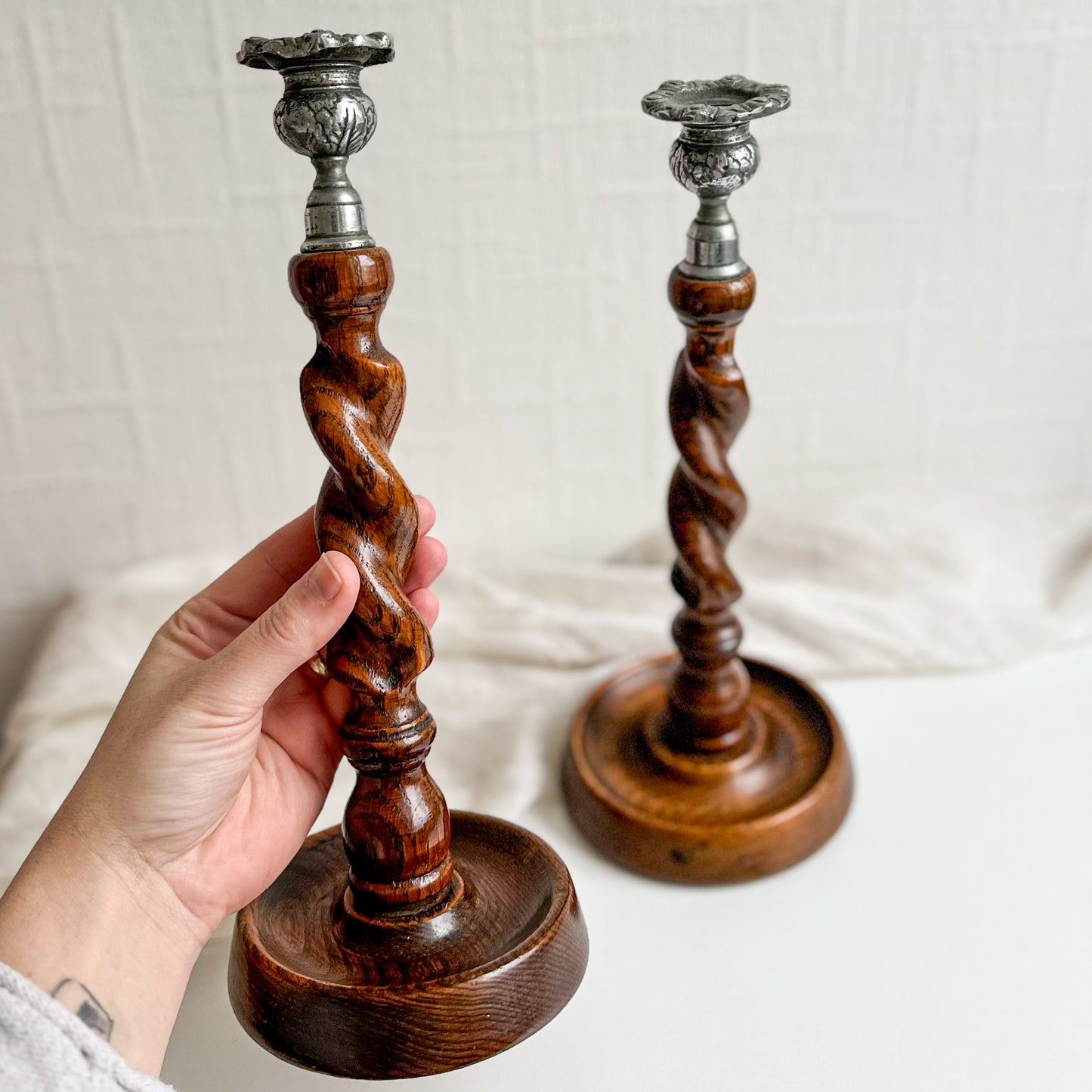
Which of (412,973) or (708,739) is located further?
(708,739)

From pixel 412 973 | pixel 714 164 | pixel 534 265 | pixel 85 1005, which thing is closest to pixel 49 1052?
pixel 85 1005

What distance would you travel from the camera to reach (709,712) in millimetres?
784

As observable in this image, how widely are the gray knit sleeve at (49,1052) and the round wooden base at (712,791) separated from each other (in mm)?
347

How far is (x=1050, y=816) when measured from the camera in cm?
81

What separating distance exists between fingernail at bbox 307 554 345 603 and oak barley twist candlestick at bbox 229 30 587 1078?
0.02 metres

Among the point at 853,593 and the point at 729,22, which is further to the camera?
the point at 853,593

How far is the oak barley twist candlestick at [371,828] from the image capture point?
518mm

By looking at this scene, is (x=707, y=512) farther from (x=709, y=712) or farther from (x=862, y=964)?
(x=862, y=964)

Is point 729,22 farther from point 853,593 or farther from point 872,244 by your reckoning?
point 853,593

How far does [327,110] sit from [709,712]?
46 cm

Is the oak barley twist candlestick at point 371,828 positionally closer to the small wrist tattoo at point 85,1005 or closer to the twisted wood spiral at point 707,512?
the small wrist tattoo at point 85,1005

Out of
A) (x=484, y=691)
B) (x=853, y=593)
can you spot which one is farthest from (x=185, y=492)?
(x=853, y=593)

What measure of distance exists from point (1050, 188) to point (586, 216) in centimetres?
42

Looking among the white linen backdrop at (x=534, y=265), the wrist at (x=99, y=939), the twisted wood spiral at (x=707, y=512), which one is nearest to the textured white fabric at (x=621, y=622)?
the white linen backdrop at (x=534, y=265)
